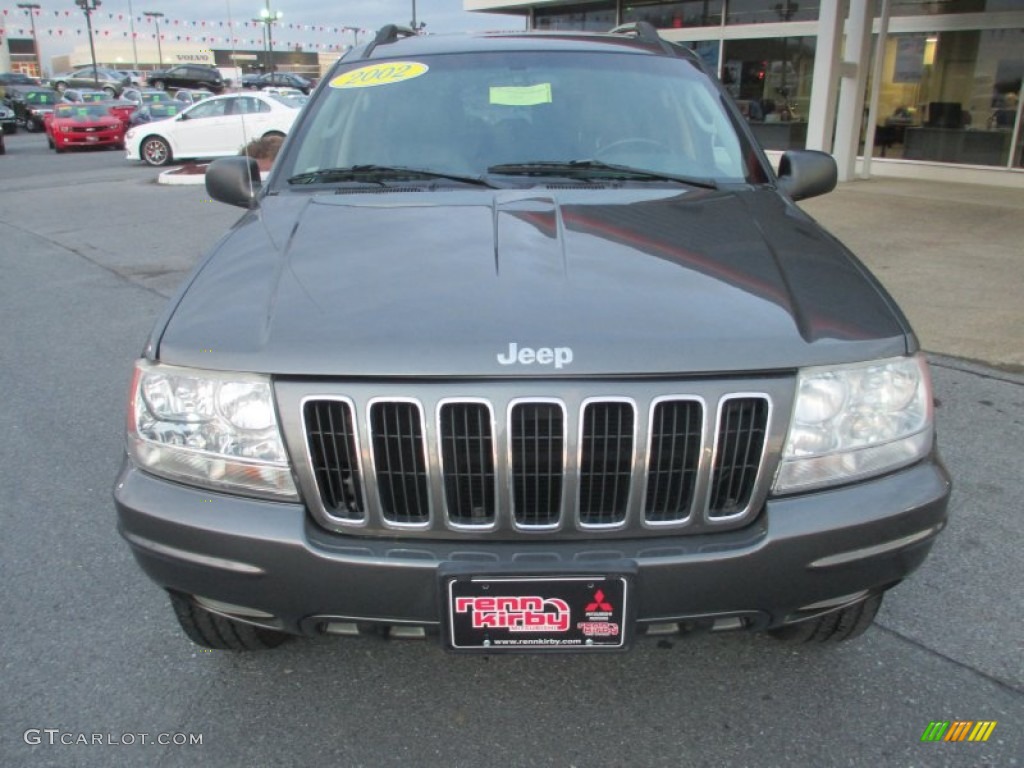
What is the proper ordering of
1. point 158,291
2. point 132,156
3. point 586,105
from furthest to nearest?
1. point 132,156
2. point 158,291
3. point 586,105

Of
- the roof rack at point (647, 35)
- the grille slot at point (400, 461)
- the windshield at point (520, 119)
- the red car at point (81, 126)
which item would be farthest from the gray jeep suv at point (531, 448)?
the red car at point (81, 126)

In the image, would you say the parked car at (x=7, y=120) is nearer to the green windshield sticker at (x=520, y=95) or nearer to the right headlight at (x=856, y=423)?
the green windshield sticker at (x=520, y=95)

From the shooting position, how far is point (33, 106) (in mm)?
36562

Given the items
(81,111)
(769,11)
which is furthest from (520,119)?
(81,111)

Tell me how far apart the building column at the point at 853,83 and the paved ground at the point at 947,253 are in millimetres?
645

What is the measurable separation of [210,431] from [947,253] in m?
8.49

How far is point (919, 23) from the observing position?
14.6 m

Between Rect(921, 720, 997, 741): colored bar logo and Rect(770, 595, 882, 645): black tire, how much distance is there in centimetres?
30

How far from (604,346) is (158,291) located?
652 cm

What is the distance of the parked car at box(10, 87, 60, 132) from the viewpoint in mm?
35938

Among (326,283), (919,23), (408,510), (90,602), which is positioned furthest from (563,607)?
(919,23)

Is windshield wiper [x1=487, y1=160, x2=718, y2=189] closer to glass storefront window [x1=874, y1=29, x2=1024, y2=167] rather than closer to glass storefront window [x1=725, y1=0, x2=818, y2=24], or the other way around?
glass storefront window [x1=874, y1=29, x2=1024, y2=167]

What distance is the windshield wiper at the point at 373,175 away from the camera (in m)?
2.95

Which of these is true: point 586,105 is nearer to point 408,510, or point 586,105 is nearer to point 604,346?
point 604,346
